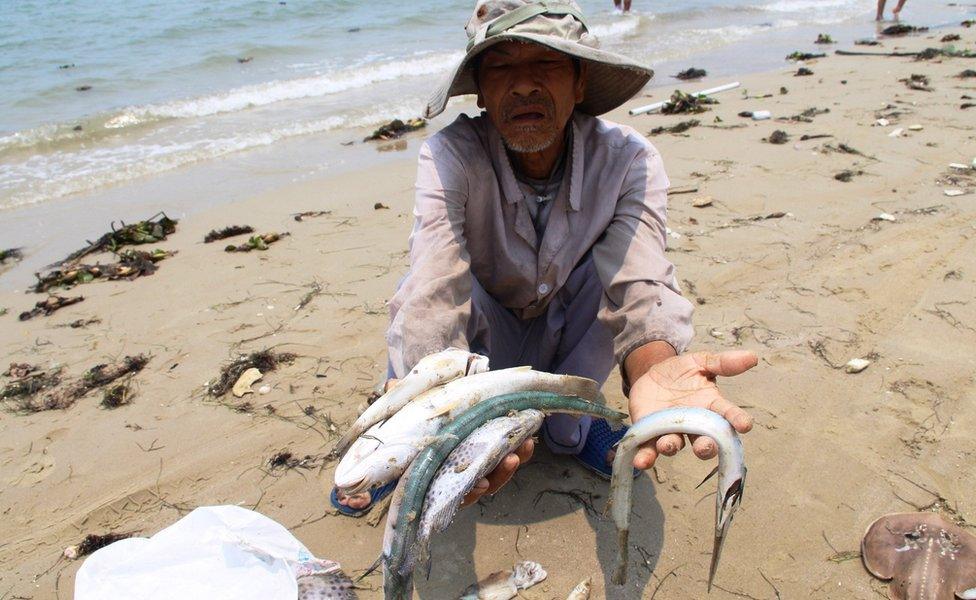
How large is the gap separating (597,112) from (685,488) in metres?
1.79

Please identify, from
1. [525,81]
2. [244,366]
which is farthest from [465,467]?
[244,366]

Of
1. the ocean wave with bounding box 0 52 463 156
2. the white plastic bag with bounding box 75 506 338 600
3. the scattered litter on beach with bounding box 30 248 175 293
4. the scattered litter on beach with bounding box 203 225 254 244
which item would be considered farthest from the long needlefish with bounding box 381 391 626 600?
the ocean wave with bounding box 0 52 463 156

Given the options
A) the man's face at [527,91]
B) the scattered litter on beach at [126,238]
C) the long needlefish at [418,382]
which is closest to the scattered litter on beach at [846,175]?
the man's face at [527,91]

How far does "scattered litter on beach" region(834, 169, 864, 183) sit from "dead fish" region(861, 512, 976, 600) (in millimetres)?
4233

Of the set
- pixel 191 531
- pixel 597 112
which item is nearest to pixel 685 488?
pixel 597 112

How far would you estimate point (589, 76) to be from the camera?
2.86 m

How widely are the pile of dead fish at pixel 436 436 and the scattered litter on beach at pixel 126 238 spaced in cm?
476

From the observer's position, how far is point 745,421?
189cm

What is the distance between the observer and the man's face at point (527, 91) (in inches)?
102

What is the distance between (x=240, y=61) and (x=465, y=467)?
14.5 meters

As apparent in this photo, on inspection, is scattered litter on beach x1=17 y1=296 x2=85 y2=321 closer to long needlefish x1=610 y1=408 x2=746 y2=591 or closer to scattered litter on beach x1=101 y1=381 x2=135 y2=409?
scattered litter on beach x1=101 y1=381 x2=135 y2=409

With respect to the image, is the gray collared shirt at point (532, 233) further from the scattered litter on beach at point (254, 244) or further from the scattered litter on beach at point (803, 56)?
the scattered litter on beach at point (803, 56)

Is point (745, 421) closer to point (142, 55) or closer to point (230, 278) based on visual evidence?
point (230, 278)

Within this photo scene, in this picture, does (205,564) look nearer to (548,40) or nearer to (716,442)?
(716,442)
